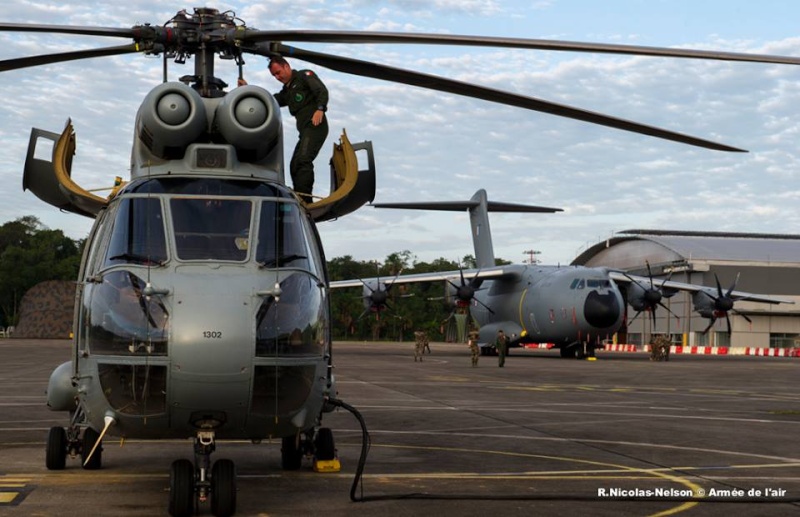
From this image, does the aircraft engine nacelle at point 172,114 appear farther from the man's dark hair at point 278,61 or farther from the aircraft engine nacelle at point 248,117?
the man's dark hair at point 278,61

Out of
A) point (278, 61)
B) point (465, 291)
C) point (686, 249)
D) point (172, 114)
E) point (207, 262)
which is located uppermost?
point (686, 249)

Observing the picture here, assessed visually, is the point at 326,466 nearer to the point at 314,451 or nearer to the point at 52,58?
the point at 314,451

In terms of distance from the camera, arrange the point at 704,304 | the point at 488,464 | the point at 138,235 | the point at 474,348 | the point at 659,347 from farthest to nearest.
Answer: the point at 704,304
the point at 659,347
the point at 474,348
the point at 488,464
the point at 138,235

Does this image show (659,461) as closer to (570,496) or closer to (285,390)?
(570,496)

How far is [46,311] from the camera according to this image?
318 ft

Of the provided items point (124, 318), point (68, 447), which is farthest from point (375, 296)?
point (124, 318)

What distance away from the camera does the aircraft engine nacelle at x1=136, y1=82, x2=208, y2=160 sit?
8.59m

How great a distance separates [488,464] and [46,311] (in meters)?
93.5

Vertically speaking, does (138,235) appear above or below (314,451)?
above

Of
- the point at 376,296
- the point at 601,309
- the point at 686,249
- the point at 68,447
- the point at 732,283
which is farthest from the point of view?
the point at 686,249

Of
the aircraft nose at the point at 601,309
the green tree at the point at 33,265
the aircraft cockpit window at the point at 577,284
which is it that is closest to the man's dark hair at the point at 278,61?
the aircraft nose at the point at 601,309

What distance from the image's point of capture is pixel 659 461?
11.2 meters

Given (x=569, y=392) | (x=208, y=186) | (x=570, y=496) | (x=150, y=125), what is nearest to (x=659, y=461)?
(x=570, y=496)

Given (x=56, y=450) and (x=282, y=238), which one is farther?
(x=56, y=450)
